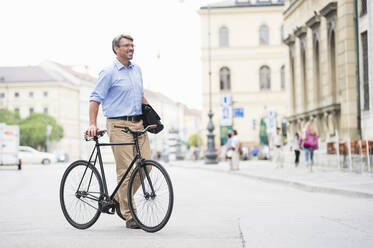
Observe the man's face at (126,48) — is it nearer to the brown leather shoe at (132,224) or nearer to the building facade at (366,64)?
the brown leather shoe at (132,224)

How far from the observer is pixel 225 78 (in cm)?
7806

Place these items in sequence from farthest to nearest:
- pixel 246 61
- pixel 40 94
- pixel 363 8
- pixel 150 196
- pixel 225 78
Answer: pixel 40 94 < pixel 246 61 < pixel 225 78 < pixel 363 8 < pixel 150 196

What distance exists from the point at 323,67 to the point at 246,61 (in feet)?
150

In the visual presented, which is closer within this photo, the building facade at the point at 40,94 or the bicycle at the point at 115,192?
the bicycle at the point at 115,192

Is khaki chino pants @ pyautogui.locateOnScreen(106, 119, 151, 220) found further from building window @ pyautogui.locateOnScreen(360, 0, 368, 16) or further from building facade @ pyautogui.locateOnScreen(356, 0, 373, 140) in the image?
building window @ pyautogui.locateOnScreen(360, 0, 368, 16)

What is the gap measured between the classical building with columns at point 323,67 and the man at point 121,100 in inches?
686

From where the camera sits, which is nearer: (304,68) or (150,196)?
(150,196)

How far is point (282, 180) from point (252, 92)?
58311 mm

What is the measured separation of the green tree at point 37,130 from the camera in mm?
117000

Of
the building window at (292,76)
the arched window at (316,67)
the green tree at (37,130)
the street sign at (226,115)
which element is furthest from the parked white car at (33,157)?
the green tree at (37,130)

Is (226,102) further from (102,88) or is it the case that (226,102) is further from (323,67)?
(102,88)

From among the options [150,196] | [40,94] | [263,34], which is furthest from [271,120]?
[40,94]

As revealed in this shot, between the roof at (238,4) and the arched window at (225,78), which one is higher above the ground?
the roof at (238,4)

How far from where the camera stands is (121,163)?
329 inches
